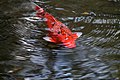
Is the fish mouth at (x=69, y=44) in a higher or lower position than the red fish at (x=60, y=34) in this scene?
lower

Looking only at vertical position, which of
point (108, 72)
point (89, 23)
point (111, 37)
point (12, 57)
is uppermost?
point (89, 23)

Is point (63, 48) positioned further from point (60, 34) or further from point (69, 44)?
point (60, 34)

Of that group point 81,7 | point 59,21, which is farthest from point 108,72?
point 81,7

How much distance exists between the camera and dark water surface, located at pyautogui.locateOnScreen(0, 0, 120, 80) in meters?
5.21

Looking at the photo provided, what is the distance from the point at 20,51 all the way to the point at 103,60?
4.58ft

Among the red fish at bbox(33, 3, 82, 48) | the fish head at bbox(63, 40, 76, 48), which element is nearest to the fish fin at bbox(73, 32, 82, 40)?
the red fish at bbox(33, 3, 82, 48)

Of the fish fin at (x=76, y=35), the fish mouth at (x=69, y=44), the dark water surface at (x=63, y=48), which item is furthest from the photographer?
Result: the fish fin at (x=76, y=35)

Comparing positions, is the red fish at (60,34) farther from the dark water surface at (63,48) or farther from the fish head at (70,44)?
the dark water surface at (63,48)

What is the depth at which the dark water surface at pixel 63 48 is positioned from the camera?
17.1ft

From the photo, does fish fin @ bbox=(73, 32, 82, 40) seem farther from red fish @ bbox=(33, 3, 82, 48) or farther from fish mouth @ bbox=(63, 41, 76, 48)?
fish mouth @ bbox=(63, 41, 76, 48)

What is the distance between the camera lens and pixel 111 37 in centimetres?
642

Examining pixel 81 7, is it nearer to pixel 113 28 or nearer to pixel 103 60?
pixel 113 28

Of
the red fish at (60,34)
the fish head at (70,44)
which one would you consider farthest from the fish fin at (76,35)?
the fish head at (70,44)

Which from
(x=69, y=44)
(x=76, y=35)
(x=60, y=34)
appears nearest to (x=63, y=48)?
(x=69, y=44)
